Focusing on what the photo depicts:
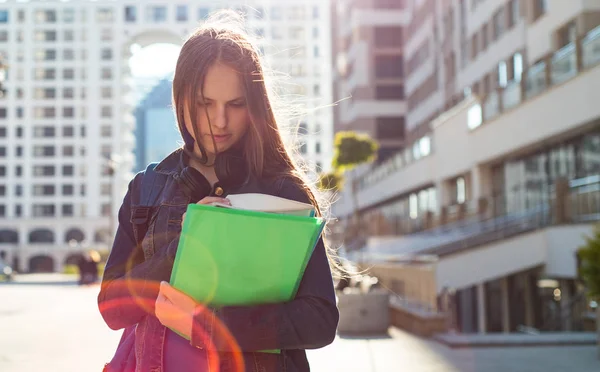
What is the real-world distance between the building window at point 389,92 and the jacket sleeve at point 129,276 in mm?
66621

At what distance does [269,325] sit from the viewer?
83.4 inches

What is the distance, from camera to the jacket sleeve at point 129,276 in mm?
2303

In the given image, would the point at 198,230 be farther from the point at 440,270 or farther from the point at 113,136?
the point at 113,136

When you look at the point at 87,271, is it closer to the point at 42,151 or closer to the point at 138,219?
the point at 138,219

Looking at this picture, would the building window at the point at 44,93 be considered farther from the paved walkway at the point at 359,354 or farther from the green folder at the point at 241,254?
the green folder at the point at 241,254

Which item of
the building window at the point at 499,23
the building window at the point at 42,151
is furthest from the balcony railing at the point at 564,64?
the building window at the point at 42,151

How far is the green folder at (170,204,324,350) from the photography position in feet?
6.89

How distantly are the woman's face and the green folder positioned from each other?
15.3 inches

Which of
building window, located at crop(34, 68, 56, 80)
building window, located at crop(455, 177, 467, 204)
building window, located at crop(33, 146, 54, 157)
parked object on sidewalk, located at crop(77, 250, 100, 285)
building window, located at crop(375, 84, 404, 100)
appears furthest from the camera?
building window, located at crop(34, 68, 56, 80)

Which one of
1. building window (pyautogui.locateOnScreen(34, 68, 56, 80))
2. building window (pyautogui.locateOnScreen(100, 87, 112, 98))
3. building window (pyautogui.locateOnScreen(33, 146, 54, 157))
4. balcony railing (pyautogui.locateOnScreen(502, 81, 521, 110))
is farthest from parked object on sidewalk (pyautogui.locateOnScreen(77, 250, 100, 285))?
building window (pyautogui.locateOnScreen(34, 68, 56, 80))

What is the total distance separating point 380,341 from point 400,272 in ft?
20.1

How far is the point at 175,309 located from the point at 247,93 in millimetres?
631

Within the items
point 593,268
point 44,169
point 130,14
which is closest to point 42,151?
point 44,169

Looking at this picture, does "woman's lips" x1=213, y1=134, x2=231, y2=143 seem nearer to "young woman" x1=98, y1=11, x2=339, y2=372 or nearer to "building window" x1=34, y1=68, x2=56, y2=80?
"young woman" x1=98, y1=11, x2=339, y2=372
